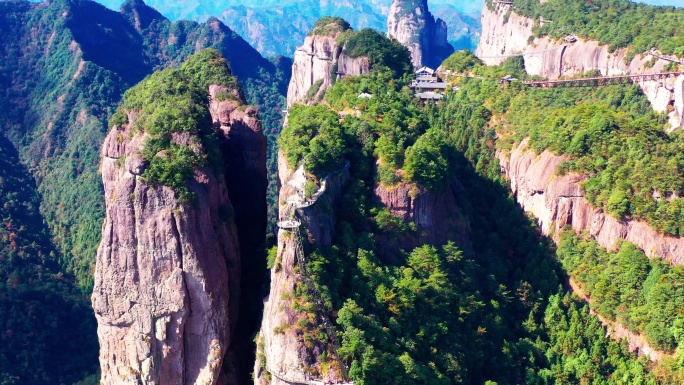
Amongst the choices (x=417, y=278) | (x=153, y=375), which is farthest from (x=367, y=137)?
(x=153, y=375)

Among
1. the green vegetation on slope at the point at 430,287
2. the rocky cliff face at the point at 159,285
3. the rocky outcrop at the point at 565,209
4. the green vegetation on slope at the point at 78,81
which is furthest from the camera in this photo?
the green vegetation on slope at the point at 78,81

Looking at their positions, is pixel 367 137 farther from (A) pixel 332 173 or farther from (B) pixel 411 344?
(B) pixel 411 344

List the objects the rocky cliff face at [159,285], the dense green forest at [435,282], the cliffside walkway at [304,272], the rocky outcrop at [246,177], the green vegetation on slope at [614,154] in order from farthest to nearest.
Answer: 1. the green vegetation on slope at [614,154]
2. the rocky outcrop at [246,177]
3. the dense green forest at [435,282]
4. the rocky cliff face at [159,285]
5. the cliffside walkway at [304,272]

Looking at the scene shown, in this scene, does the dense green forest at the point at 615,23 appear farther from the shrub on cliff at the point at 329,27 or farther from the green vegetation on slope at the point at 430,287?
the green vegetation on slope at the point at 430,287

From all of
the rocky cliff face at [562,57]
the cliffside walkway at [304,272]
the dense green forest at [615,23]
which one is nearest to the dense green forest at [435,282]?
the cliffside walkway at [304,272]

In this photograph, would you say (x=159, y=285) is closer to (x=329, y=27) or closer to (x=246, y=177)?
(x=246, y=177)

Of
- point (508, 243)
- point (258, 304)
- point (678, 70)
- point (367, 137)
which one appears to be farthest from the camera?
point (678, 70)

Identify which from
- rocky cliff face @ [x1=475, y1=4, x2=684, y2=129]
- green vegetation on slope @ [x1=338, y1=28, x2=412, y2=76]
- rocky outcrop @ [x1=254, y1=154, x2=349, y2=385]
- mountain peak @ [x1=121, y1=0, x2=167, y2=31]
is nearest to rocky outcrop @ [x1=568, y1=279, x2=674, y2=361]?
rocky outcrop @ [x1=254, y1=154, x2=349, y2=385]

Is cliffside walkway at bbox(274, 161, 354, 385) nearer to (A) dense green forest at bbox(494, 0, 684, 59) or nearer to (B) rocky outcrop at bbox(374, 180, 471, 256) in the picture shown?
(B) rocky outcrop at bbox(374, 180, 471, 256)
